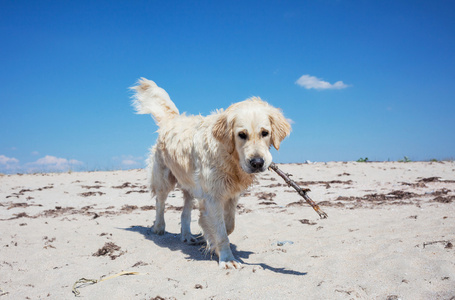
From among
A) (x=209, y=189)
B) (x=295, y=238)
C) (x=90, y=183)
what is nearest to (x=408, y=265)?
(x=295, y=238)

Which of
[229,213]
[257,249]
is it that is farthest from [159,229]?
[257,249]

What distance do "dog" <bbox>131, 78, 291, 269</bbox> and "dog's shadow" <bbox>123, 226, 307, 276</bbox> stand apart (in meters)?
0.21

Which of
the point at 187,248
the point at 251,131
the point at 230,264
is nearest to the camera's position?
the point at 251,131

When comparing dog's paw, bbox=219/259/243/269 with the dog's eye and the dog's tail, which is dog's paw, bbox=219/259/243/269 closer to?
the dog's eye

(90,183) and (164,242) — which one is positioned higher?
(90,183)

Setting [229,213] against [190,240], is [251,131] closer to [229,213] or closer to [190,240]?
[229,213]

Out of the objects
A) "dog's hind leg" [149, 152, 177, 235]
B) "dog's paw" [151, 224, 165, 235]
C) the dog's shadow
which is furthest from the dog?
"dog's paw" [151, 224, 165, 235]

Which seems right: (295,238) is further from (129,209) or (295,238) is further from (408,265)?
(129,209)

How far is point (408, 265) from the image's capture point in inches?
134

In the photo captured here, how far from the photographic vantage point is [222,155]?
434 cm

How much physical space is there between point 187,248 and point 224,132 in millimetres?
2233

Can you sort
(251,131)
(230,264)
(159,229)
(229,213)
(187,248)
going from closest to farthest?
1. (251,131)
2. (230,264)
3. (229,213)
4. (187,248)
5. (159,229)

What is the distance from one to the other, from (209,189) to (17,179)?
12.0 metres

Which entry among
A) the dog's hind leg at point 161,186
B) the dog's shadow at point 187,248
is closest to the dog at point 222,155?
the dog's shadow at point 187,248
